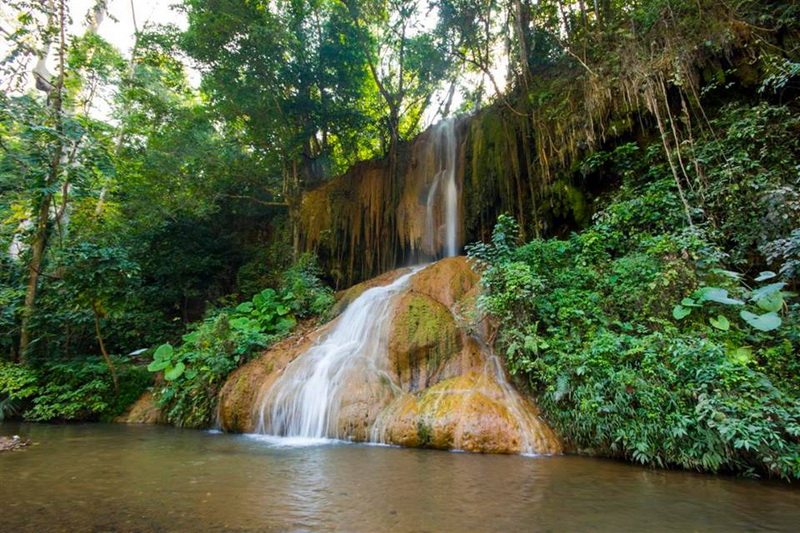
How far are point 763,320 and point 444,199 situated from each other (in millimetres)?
7270

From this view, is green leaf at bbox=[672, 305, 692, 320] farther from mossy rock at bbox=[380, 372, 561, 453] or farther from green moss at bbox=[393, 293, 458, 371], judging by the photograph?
green moss at bbox=[393, 293, 458, 371]

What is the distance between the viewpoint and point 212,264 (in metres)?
11.3

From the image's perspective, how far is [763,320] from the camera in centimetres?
404

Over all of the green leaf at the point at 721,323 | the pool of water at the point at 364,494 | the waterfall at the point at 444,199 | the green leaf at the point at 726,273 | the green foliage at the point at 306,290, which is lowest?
the pool of water at the point at 364,494

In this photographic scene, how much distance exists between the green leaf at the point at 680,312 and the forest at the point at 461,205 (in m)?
0.03

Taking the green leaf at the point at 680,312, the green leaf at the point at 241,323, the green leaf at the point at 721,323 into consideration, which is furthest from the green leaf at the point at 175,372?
the green leaf at the point at 721,323

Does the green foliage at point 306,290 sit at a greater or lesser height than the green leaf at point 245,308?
greater

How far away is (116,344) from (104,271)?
3403 mm

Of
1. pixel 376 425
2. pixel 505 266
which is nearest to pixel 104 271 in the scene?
pixel 376 425

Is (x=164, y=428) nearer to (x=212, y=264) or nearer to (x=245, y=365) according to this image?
(x=245, y=365)

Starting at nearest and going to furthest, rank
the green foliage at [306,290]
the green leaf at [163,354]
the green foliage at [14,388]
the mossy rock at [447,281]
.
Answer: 1. the green foliage at [14,388]
2. the mossy rock at [447,281]
3. the green leaf at [163,354]
4. the green foliage at [306,290]

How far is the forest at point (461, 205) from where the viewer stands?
4387mm

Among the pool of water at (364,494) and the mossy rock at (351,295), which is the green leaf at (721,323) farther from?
the mossy rock at (351,295)

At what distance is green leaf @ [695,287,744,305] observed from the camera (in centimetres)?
428
